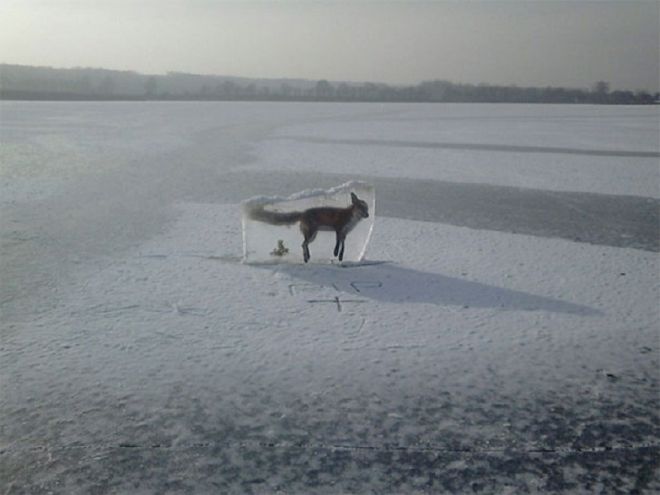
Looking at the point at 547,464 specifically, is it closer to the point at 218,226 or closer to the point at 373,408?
the point at 373,408

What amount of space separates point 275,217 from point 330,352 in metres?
2.08

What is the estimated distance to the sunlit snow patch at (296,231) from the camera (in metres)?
5.84

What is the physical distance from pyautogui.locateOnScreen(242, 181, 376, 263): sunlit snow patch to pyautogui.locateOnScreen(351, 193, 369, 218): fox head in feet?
0.18

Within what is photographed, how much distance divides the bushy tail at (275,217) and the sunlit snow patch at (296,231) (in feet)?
0.04

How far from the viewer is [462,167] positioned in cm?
1405

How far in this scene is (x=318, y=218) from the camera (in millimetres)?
5812

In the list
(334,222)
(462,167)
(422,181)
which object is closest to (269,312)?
(334,222)

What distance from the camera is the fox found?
5812 mm

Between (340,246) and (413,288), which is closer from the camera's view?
(413,288)

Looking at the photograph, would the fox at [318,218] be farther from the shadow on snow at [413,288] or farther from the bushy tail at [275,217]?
the shadow on snow at [413,288]

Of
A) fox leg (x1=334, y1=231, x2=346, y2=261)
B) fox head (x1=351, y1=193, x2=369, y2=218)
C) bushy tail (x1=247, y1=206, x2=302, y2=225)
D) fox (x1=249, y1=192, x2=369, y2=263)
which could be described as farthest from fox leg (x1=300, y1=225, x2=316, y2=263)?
fox head (x1=351, y1=193, x2=369, y2=218)

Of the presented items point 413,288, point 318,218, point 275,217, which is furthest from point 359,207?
point 413,288

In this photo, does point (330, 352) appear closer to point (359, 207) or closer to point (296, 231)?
point (296, 231)

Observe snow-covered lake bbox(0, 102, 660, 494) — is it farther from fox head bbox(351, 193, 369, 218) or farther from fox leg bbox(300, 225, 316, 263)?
fox head bbox(351, 193, 369, 218)
